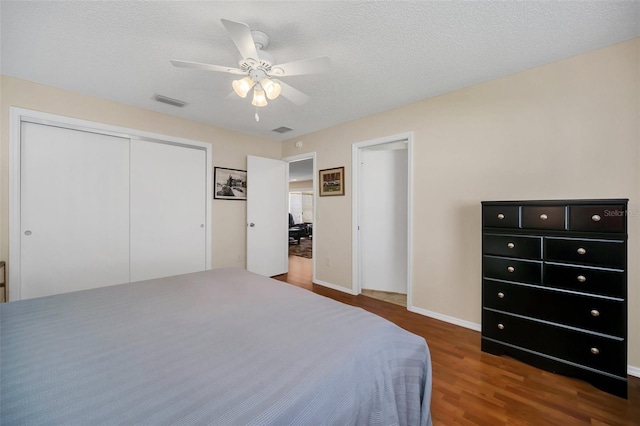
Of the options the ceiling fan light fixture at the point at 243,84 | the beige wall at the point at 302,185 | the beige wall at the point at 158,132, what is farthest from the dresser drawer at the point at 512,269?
the beige wall at the point at 302,185

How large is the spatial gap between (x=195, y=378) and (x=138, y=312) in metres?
0.78

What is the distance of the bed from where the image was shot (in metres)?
0.72

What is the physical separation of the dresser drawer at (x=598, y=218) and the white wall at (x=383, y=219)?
1852mm

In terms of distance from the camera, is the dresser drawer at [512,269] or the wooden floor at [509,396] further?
the dresser drawer at [512,269]

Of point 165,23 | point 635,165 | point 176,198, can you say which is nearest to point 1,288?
point 176,198

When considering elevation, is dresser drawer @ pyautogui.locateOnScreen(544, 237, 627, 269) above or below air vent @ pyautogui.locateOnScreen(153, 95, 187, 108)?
below

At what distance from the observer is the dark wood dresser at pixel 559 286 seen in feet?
5.13

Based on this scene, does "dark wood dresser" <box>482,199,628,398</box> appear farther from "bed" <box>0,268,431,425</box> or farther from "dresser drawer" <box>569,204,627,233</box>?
"bed" <box>0,268,431,425</box>

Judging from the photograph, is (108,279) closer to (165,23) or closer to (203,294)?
(203,294)

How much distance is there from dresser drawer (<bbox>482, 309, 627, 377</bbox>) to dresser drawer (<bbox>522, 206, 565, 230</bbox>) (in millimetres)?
713

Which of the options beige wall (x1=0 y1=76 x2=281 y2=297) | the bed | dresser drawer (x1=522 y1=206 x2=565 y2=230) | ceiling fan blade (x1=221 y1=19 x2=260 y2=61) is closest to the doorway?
beige wall (x1=0 y1=76 x2=281 y2=297)

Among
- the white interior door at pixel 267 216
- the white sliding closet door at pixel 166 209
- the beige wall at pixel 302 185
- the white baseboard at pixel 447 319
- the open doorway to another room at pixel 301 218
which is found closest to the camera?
the white baseboard at pixel 447 319

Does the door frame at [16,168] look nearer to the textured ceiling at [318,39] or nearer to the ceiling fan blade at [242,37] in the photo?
the textured ceiling at [318,39]

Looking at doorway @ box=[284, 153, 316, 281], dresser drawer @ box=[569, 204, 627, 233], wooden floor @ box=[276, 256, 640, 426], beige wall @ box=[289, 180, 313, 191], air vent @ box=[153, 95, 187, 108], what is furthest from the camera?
beige wall @ box=[289, 180, 313, 191]
